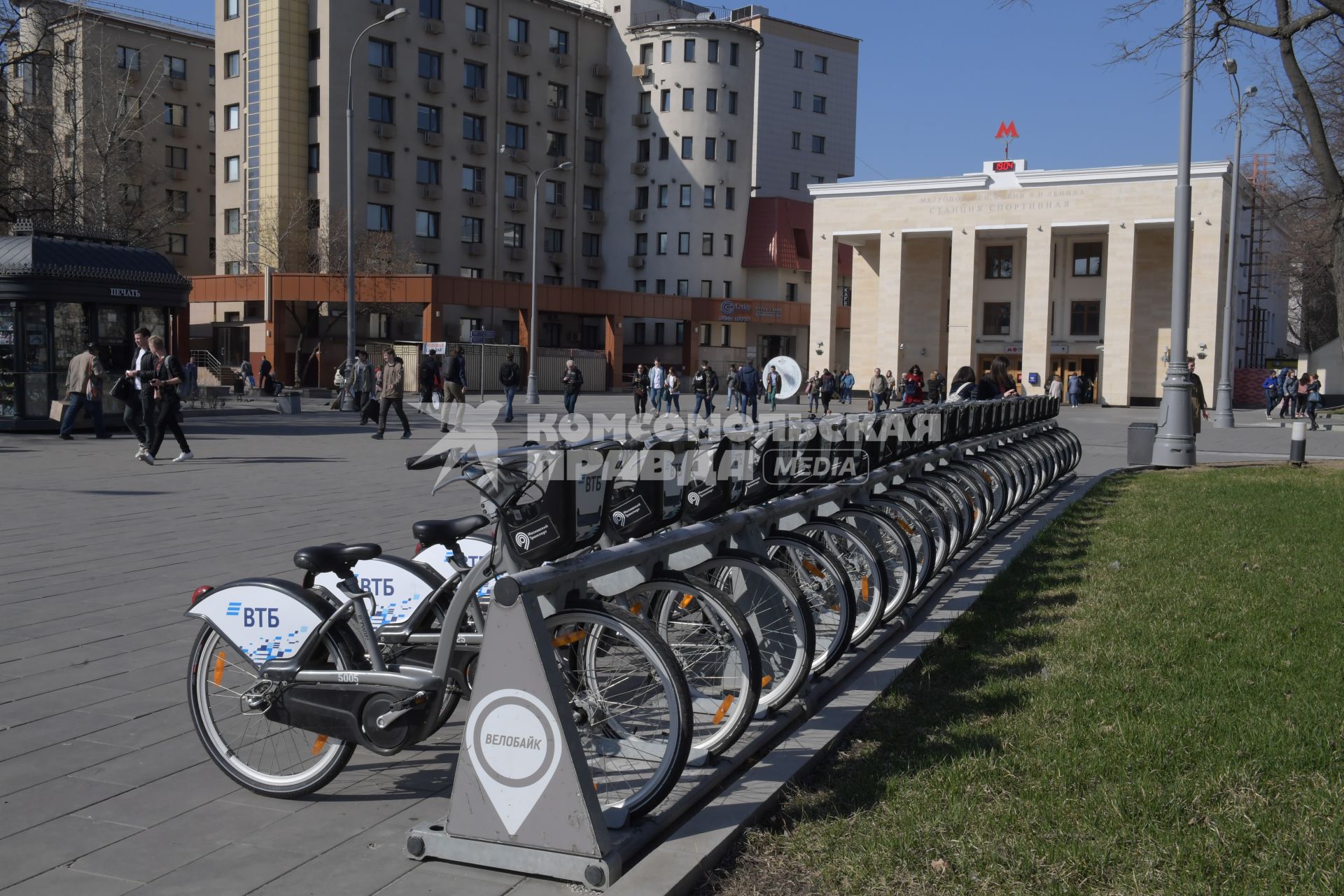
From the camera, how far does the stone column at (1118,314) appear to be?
51781 mm

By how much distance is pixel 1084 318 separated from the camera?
5731 cm

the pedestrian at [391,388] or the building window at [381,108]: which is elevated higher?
the building window at [381,108]

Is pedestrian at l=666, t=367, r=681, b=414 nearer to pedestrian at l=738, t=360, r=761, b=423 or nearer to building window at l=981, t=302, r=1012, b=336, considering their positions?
pedestrian at l=738, t=360, r=761, b=423

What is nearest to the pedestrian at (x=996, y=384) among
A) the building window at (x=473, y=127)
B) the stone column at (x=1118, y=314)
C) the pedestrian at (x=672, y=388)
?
the pedestrian at (x=672, y=388)

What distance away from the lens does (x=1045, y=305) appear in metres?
53.7

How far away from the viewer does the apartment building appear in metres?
24.6

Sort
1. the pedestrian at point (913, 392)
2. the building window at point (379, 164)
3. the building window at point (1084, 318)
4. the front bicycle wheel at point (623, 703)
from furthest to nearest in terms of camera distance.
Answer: the building window at point (1084, 318) → the building window at point (379, 164) → the pedestrian at point (913, 392) → the front bicycle wheel at point (623, 703)

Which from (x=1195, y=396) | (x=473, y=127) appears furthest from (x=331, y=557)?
(x=473, y=127)

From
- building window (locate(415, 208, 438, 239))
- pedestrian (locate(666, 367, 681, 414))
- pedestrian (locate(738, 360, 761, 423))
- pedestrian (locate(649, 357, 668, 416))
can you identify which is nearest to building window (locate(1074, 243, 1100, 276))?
pedestrian (locate(666, 367, 681, 414))

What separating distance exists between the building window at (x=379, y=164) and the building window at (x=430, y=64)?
442 centimetres

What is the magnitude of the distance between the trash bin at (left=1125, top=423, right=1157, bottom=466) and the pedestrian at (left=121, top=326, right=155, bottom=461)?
534 inches

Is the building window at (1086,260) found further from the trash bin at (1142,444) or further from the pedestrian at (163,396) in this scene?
the pedestrian at (163,396)

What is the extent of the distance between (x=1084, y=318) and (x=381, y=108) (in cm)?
3502

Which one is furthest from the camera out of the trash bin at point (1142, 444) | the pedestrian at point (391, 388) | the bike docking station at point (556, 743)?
the pedestrian at point (391, 388)
